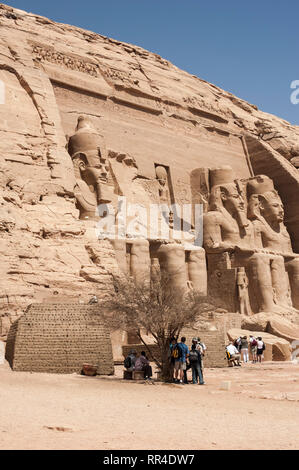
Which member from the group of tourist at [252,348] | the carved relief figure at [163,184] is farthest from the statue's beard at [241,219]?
the group of tourist at [252,348]

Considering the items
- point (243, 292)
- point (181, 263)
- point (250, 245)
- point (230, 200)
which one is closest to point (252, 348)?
point (181, 263)

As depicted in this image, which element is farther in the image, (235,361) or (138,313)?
(235,361)

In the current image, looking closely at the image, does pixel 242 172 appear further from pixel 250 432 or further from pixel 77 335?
pixel 250 432

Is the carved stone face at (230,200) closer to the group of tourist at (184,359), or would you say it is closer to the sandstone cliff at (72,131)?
the sandstone cliff at (72,131)

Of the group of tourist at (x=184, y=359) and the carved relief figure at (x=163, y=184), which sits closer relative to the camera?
the group of tourist at (x=184, y=359)

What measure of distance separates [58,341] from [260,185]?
46.4 ft

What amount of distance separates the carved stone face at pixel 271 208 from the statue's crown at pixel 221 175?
151 centimetres

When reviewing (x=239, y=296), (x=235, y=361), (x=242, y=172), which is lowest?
(x=235, y=361)

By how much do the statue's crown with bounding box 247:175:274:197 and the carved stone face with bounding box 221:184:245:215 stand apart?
133 cm

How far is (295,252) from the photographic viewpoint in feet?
77.5

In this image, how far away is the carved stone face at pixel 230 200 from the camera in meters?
21.5
